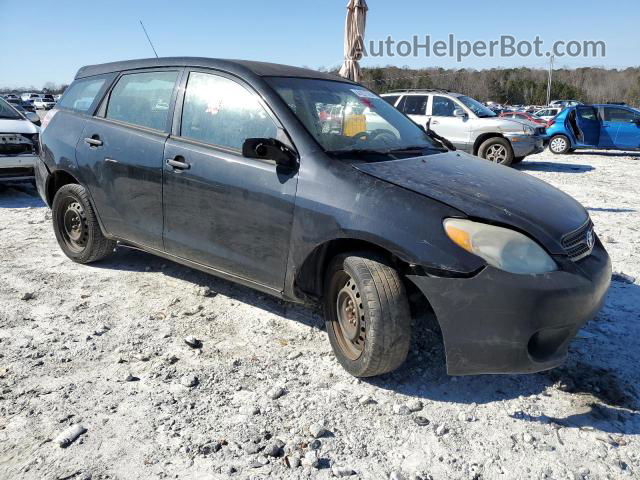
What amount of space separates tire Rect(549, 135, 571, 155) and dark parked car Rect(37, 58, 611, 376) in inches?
518

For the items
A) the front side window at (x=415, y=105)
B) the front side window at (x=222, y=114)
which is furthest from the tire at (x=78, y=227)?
the front side window at (x=415, y=105)

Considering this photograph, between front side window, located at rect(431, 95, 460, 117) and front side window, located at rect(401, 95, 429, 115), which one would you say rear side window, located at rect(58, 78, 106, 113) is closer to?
front side window, located at rect(401, 95, 429, 115)

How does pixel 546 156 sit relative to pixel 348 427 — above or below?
above

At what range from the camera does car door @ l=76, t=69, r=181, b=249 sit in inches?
143

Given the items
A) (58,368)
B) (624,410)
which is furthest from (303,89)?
(624,410)

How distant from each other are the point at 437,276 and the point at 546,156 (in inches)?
560

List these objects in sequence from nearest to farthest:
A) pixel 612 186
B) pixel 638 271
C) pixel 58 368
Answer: pixel 58 368 → pixel 638 271 → pixel 612 186

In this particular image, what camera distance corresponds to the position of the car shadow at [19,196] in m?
7.32

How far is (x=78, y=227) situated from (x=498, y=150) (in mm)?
9475

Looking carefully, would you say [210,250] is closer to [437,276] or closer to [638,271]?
[437,276]

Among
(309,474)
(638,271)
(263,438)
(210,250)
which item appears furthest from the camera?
(638,271)

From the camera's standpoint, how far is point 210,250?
11.0ft

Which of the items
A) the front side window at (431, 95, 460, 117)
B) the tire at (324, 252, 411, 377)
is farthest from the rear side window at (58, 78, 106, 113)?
the front side window at (431, 95, 460, 117)

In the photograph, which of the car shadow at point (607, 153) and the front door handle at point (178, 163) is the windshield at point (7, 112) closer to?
the front door handle at point (178, 163)
